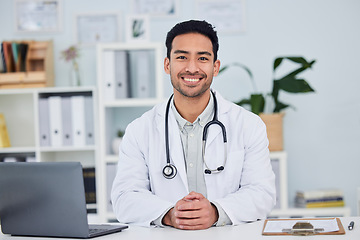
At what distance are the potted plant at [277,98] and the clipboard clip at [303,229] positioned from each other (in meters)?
1.81

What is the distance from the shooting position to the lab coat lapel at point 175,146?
6.68ft

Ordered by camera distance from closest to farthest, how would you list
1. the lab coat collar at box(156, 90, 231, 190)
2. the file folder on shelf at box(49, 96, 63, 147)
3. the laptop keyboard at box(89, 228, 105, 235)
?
Result: 1. the laptop keyboard at box(89, 228, 105, 235)
2. the lab coat collar at box(156, 90, 231, 190)
3. the file folder on shelf at box(49, 96, 63, 147)

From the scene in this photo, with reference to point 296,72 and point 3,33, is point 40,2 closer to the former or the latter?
point 3,33

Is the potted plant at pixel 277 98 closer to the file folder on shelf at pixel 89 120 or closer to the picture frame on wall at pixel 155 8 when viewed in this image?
the picture frame on wall at pixel 155 8

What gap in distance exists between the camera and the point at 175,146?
2.08 m

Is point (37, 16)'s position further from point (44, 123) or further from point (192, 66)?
point (192, 66)

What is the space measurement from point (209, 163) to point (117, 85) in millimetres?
1582

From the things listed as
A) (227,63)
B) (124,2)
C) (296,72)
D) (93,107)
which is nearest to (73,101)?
(93,107)

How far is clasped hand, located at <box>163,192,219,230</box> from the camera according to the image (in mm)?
1673

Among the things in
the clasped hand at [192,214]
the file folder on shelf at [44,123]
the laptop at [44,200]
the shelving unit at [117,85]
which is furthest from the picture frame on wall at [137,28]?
the laptop at [44,200]

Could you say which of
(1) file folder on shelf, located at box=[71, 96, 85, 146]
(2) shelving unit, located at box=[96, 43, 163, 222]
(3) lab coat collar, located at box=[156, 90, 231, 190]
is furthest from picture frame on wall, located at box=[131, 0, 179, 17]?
(3) lab coat collar, located at box=[156, 90, 231, 190]

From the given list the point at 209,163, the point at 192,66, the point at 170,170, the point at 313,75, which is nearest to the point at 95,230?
the point at 170,170

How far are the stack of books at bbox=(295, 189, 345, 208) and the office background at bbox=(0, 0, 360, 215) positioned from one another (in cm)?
27

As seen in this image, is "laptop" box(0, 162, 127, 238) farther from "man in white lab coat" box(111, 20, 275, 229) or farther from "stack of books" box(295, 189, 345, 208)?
"stack of books" box(295, 189, 345, 208)
